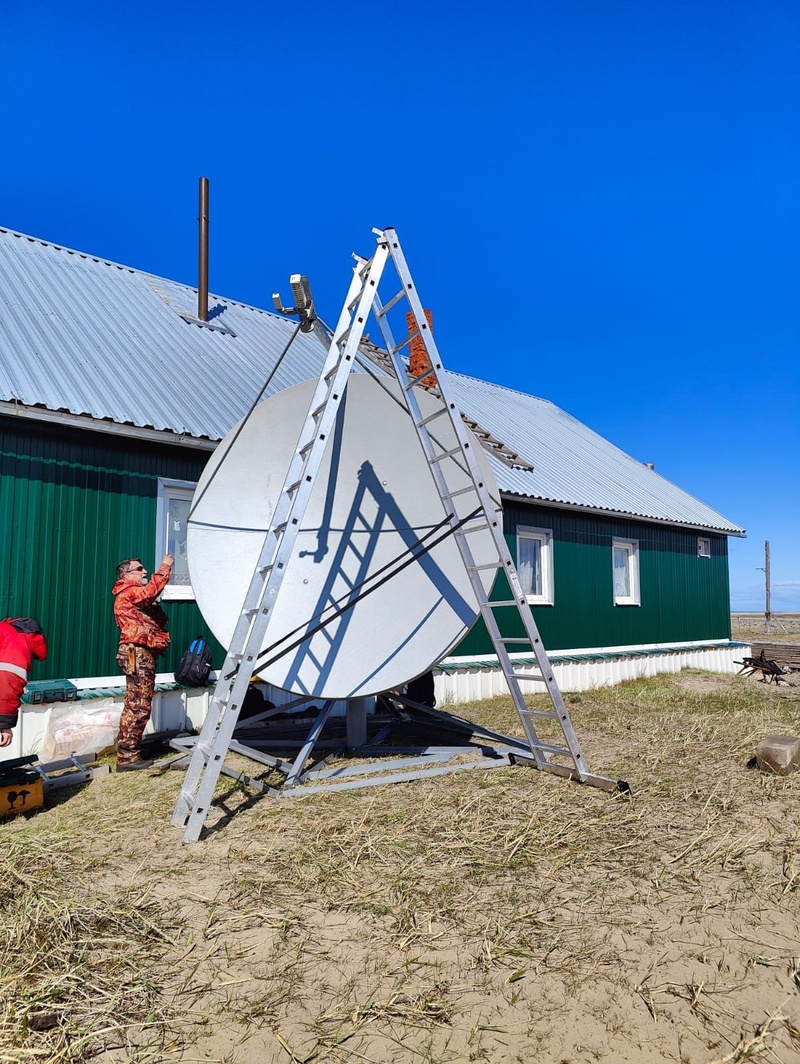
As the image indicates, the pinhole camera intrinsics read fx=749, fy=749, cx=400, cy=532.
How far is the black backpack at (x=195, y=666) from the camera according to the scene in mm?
8484

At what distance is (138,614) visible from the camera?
726cm

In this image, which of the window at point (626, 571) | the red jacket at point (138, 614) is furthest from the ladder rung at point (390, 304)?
the window at point (626, 571)

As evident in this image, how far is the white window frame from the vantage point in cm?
930

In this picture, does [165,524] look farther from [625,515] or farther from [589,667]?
[625,515]

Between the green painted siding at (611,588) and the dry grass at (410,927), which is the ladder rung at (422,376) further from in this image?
the green painted siding at (611,588)

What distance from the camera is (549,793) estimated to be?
6.12 metres

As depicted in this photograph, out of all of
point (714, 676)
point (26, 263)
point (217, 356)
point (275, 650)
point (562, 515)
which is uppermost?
point (26, 263)

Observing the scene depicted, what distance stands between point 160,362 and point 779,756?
30.1 ft

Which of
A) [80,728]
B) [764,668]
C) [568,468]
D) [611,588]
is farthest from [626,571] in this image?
[80,728]

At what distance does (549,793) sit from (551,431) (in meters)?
13.9

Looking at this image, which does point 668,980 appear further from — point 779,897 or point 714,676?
point 714,676

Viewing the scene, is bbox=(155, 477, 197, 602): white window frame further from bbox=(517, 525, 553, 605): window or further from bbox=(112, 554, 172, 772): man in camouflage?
bbox=(517, 525, 553, 605): window

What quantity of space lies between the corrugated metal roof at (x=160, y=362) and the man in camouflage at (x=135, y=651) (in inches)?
93.8

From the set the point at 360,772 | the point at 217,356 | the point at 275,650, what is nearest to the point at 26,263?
the point at 217,356
